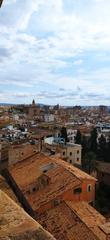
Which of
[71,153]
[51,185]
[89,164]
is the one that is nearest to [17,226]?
[51,185]

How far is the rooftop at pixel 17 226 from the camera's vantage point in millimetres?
2641

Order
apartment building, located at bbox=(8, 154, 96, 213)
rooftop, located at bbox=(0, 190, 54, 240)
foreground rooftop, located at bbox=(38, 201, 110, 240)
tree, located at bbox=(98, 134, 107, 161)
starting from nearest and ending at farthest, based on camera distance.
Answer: rooftop, located at bbox=(0, 190, 54, 240), foreground rooftop, located at bbox=(38, 201, 110, 240), apartment building, located at bbox=(8, 154, 96, 213), tree, located at bbox=(98, 134, 107, 161)

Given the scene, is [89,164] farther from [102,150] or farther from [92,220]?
[92,220]

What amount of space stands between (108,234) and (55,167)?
10.8 metres

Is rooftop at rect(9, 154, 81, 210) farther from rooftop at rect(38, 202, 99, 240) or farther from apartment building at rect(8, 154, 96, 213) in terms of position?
rooftop at rect(38, 202, 99, 240)

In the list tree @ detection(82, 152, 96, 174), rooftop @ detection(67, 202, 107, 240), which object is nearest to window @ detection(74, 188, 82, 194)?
rooftop @ detection(67, 202, 107, 240)

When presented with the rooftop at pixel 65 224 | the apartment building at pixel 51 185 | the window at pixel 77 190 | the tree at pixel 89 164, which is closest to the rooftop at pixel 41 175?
the apartment building at pixel 51 185

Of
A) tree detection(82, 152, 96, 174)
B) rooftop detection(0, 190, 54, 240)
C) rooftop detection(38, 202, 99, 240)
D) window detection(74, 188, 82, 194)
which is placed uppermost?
rooftop detection(0, 190, 54, 240)

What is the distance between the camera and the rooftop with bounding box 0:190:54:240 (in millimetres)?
2641

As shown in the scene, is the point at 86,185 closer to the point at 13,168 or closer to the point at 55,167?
the point at 55,167

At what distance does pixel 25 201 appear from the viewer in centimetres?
2411

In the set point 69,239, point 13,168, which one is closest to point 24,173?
point 13,168

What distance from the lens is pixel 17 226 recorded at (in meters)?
2.86

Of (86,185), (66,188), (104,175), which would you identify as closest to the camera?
(66,188)
